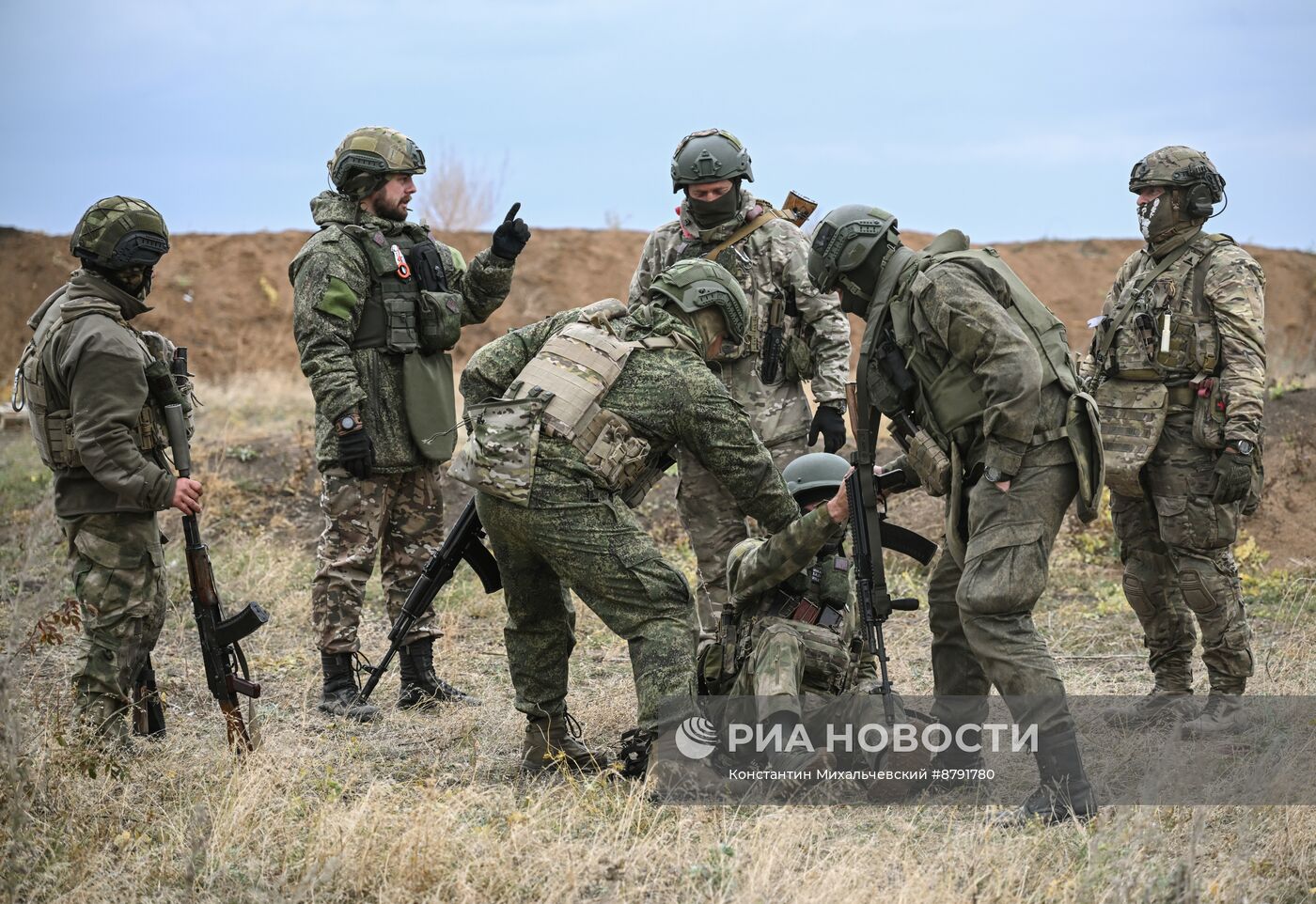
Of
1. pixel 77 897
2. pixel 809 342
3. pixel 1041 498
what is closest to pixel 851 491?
pixel 1041 498

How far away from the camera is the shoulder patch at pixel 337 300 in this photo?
5.81m

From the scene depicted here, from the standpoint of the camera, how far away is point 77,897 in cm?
359

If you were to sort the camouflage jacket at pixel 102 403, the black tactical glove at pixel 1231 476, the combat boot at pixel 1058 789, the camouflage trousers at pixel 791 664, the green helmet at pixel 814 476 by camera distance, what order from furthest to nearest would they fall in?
the black tactical glove at pixel 1231 476, the green helmet at pixel 814 476, the camouflage jacket at pixel 102 403, the camouflage trousers at pixel 791 664, the combat boot at pixel 1058 789

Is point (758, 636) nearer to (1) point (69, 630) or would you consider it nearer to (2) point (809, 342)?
(2) point (809, 342)

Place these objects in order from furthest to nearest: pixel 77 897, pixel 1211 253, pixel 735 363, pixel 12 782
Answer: pixel 735 363 → pixel 1211 253 → pixel 12 782 → pixel 77 897

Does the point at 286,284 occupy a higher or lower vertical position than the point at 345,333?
higher

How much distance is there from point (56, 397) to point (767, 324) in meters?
3.33

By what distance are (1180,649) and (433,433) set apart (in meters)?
3.77

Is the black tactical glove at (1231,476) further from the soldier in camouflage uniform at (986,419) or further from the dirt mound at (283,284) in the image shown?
the dirt mound at (283,284)

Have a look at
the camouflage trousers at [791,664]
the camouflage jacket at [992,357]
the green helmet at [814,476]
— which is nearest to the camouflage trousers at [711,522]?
the green helmet at [814,476]

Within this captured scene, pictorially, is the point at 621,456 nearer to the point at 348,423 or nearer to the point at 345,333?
the point at 348,423

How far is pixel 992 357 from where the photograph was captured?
169 inches

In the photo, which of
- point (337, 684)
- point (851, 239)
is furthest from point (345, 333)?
point (851, 239)

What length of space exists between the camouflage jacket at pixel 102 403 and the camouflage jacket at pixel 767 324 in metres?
2.47
